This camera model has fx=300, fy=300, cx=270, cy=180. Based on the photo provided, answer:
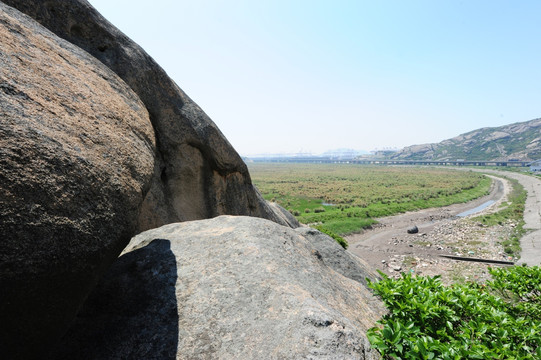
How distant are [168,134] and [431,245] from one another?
35129mm

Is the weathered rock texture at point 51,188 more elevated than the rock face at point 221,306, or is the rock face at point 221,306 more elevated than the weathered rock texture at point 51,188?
the weathered rock texture at point 51,188

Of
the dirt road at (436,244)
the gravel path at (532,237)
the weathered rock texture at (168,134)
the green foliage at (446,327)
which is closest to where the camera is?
the green foliage at (446,327)

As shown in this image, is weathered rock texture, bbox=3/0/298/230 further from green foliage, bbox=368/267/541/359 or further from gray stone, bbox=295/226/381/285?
green foliage, bbox=368/267/541/359

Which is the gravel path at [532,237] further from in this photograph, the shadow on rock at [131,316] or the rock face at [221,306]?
the shadow on rock at [131,316]

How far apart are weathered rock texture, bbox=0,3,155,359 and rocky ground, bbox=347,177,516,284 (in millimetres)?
21129

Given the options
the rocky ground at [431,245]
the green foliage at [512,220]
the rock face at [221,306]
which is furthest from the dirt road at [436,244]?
the rock face at [221,306]

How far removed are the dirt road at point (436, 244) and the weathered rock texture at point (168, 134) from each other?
20873mm

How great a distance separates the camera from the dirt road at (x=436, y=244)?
27.7 metres

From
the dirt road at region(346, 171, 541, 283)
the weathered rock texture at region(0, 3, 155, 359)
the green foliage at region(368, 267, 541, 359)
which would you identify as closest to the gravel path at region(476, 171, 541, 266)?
the dirt road at region(346, 171, 541, 283)

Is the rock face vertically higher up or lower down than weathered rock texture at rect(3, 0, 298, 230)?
lower down

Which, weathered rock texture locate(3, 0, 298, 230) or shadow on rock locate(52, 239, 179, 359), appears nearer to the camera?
shadow on rock locate(52, 239, 179, 359)

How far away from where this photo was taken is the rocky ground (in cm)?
2745

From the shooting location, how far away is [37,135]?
3.66 m

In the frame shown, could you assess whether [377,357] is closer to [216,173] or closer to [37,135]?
[37,135]
